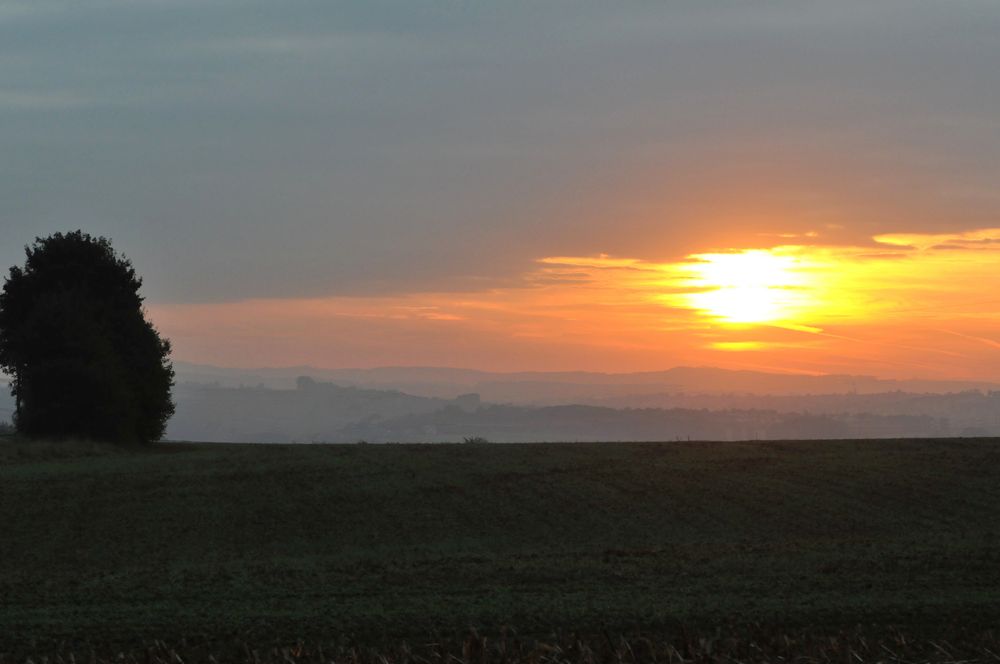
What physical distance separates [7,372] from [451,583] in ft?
148

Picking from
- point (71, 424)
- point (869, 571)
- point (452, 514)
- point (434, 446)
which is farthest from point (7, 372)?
point (869, 571)

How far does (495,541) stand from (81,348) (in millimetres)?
32658

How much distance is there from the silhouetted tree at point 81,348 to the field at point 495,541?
5600 millimetres

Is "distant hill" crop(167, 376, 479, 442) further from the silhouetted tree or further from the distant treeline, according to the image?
the silhouetted tree

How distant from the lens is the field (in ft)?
56.2

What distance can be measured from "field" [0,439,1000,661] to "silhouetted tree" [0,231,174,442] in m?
5.60

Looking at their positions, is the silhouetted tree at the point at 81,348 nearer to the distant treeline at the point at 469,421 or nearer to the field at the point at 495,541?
the field at the point at 495,541

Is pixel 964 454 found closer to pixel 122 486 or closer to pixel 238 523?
pixel 238 523

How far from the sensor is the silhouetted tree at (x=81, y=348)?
54875 mm

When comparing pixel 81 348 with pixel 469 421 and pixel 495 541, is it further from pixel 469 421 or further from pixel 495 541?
pixel 469 421

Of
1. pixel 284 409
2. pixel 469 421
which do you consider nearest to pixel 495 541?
pixel 469 421

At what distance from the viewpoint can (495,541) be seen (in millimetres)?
29656

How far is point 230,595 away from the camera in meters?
19.8

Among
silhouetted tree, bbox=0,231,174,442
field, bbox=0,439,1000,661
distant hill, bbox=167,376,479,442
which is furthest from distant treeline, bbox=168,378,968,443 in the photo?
field, bbox=0,439,1000,661
